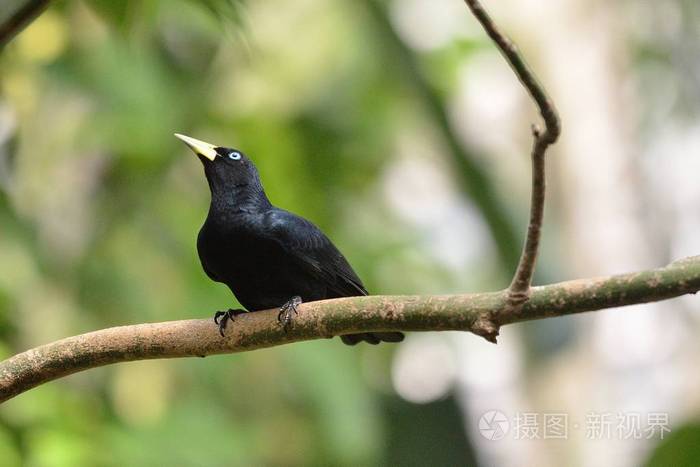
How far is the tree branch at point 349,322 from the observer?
2.14 metres

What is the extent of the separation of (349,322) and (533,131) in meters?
0.81

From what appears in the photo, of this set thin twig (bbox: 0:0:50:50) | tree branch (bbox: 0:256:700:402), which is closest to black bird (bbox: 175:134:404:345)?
tree branch (bbox: 0:256:700:402)

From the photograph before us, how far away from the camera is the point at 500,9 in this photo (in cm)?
1023

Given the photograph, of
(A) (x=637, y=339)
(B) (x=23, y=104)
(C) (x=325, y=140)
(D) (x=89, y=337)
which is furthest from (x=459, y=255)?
(D) (x=89, y=337)

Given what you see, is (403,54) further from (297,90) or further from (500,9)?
(500,9)

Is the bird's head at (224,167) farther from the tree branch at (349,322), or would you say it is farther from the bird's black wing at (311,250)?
the tree branch at (349,322)

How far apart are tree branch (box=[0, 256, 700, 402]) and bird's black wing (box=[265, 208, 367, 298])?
0.67 m

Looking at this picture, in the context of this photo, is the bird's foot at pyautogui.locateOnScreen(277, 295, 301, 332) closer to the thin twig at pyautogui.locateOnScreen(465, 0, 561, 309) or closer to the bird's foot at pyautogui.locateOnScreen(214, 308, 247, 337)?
the bird's foot at pyautogui.locateOnScreen(214, 308, 247, 337)

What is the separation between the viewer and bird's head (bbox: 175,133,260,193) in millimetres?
4309

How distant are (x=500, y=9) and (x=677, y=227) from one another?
3.02 m

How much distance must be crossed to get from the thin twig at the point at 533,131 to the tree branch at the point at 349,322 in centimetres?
9

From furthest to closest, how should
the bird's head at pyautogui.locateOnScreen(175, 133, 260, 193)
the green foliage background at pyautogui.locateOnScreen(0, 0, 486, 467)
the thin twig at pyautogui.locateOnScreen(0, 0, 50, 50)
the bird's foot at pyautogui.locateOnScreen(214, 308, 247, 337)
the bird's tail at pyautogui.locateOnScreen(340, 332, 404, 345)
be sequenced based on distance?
the green foliage background at pyautogui.locateOnScreen(0, 0, 486, 467) < the bird's head at pyautogui.locateOnScreen(175, 133, 260, 193) < the bird's tail at pyautogui.locateOnScreen(340, 332, 404, 345) < the bird's foot at pyautogui.locateOnScreen(214, 308, 247, 337) < the thin twig at pyautogui.locateOnScreen(0, 0, 50, 50)
